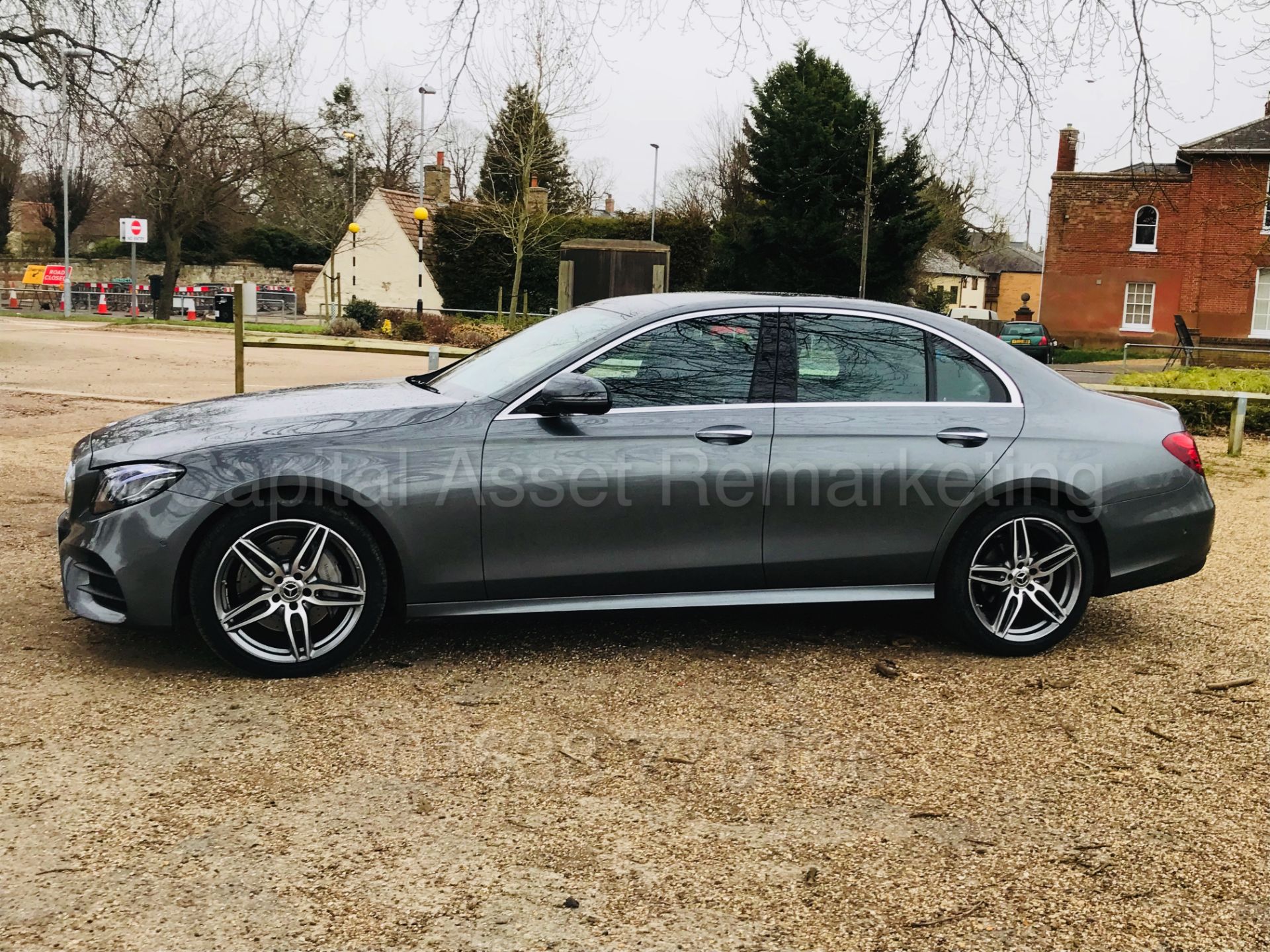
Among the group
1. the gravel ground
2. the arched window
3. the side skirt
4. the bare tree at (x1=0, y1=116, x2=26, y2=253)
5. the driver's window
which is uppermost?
the arched window

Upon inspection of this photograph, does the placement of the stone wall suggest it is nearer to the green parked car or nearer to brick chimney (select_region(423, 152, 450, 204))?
brick chimney (select_region(423, 152, 450, 204))

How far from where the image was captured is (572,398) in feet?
15.4

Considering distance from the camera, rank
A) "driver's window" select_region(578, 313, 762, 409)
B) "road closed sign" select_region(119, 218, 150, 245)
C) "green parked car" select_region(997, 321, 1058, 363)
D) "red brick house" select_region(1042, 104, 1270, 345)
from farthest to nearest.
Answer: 1. "red brick house" select_region(1042, 104, 1270, 345)
2. "green parked car" select_region(997, 321, 1058, 363)
3. "road closed sign" select_region(119, 218, 150, 245)
4. "driver's window" select_region(578, 313, 762, 409)

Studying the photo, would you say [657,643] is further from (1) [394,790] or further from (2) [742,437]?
(1) [394,790]

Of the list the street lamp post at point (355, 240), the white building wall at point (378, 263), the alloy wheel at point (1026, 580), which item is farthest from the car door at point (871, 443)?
the white building wall at point (378, 263)

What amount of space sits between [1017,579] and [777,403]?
1.31m

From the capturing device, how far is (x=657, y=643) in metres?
5.31

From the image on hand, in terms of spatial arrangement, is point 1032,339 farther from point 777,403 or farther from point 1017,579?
point 777,403

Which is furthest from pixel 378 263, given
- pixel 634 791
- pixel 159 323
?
pixel 634 791

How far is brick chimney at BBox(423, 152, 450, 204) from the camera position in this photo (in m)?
56.0

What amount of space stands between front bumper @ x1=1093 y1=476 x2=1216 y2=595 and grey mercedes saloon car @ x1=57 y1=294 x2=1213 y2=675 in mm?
11

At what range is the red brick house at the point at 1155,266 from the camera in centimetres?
4159

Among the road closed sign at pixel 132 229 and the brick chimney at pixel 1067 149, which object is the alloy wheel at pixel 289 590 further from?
the brick chimney at pixel 1067 149

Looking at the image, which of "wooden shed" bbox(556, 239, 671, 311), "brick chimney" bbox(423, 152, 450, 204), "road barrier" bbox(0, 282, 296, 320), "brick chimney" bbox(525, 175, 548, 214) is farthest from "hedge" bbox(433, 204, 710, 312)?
"wooden shed" bbox(556, 239, 671, 311)
